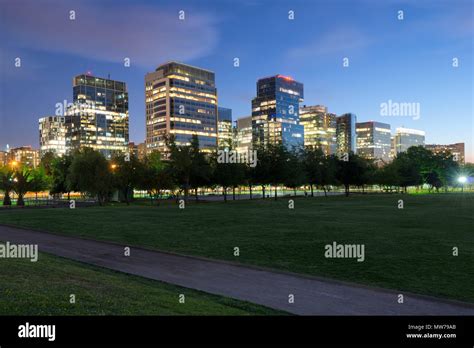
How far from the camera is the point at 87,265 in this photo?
1595 cm

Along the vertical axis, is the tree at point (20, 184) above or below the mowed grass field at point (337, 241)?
above

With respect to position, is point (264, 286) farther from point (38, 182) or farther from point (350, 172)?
point (350, 172)

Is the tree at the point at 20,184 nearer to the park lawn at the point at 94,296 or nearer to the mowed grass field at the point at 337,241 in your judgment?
the mowed grass field at the point at 337,241

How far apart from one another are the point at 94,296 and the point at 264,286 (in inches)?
218

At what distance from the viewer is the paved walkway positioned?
10.7 meters

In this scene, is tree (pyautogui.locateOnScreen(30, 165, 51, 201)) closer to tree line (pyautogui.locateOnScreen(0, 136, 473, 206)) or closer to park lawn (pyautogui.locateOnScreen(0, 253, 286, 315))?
tree line (pyautogui.locateOnScreen(0, 136, 473, 206))

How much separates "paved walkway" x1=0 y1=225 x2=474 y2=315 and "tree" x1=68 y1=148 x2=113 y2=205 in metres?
42.9

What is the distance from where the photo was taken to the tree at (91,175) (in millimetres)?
60688

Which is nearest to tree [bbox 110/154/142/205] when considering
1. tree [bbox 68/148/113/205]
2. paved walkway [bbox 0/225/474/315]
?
tree [bbox 68/148/113/205]

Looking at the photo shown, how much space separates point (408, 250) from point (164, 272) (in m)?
12.2

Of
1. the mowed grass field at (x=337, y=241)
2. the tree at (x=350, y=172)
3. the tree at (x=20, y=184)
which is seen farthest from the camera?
the tree at (x=350, y=172)

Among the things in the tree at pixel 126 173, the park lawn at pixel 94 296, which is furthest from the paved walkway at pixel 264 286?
the tree at pixel 126 173

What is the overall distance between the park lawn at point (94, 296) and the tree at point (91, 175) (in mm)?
48650
